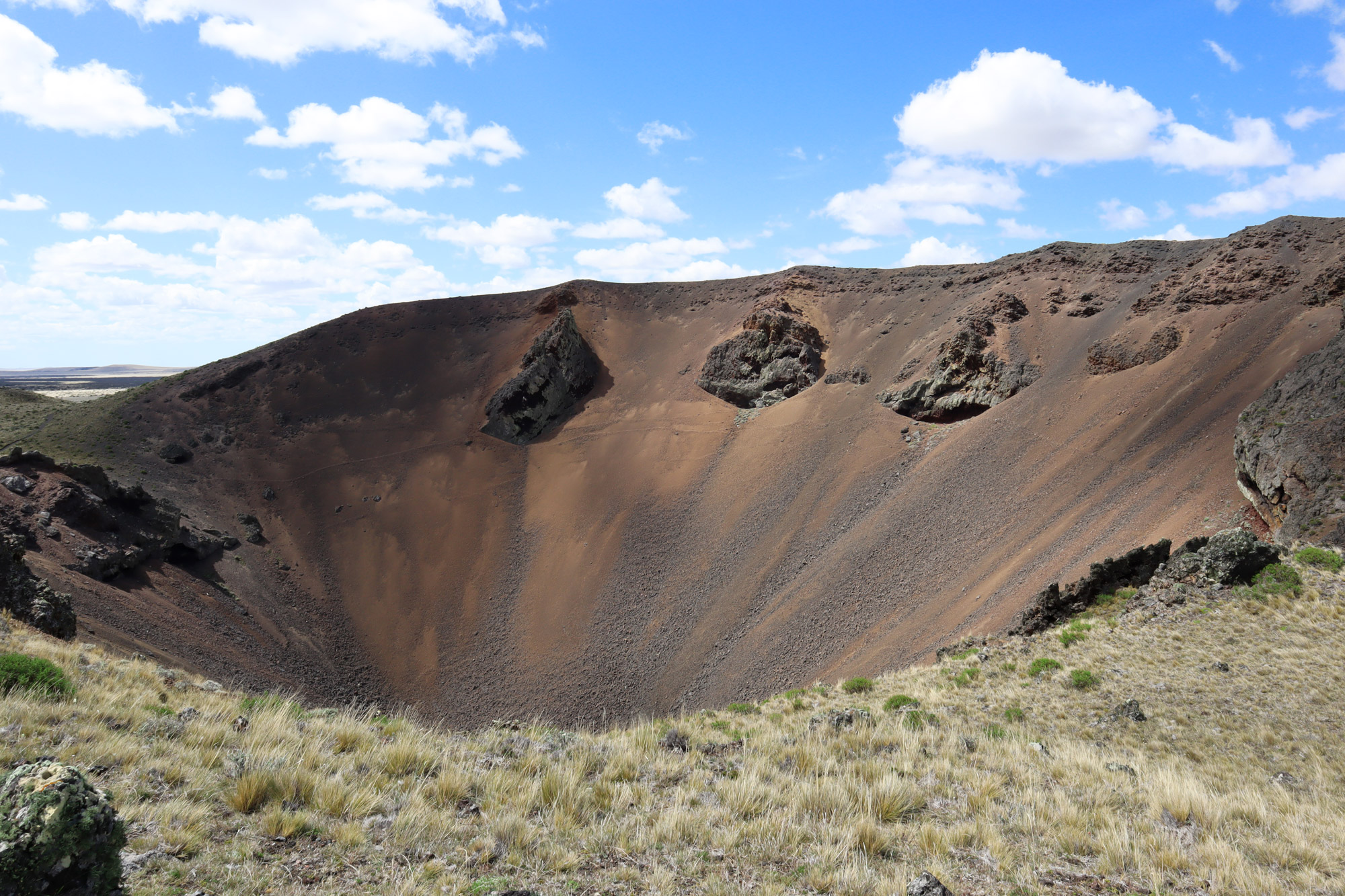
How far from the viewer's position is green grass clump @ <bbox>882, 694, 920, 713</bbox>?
526 inches

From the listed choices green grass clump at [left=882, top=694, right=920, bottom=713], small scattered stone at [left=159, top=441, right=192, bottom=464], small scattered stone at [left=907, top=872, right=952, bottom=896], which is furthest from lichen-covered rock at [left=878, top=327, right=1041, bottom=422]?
small scattered stone at [left=159, top=441, right=192, bottom=464]

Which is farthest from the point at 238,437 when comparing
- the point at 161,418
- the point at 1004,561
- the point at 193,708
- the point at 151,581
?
the point at 1004,561

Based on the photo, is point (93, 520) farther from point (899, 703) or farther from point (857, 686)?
point (899, 703)

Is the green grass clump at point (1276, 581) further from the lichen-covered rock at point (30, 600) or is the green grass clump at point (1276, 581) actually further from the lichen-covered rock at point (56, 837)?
the lichen-covered rock at point (30, 600)

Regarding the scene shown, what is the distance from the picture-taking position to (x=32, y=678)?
773cm

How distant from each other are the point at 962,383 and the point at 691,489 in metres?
16.7

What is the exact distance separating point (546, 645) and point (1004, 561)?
20583 mm

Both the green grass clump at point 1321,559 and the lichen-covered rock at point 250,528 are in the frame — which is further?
the lichen-covered rock at point 250,528

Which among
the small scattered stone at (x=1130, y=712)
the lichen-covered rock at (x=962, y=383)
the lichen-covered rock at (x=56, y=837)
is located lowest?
the small scattered stone at (x=1130, y=712)

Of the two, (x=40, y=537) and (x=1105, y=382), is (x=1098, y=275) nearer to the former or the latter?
(x=1105, y=382)

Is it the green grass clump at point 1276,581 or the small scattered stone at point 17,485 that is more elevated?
the small scattered stone at point 17,485

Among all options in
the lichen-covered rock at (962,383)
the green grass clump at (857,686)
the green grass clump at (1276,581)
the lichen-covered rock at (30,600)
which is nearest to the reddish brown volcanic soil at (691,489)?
the lichen-covered rock at (962,383)

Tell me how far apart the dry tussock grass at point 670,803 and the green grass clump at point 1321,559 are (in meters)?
6.43

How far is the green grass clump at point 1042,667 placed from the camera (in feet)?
48.4
